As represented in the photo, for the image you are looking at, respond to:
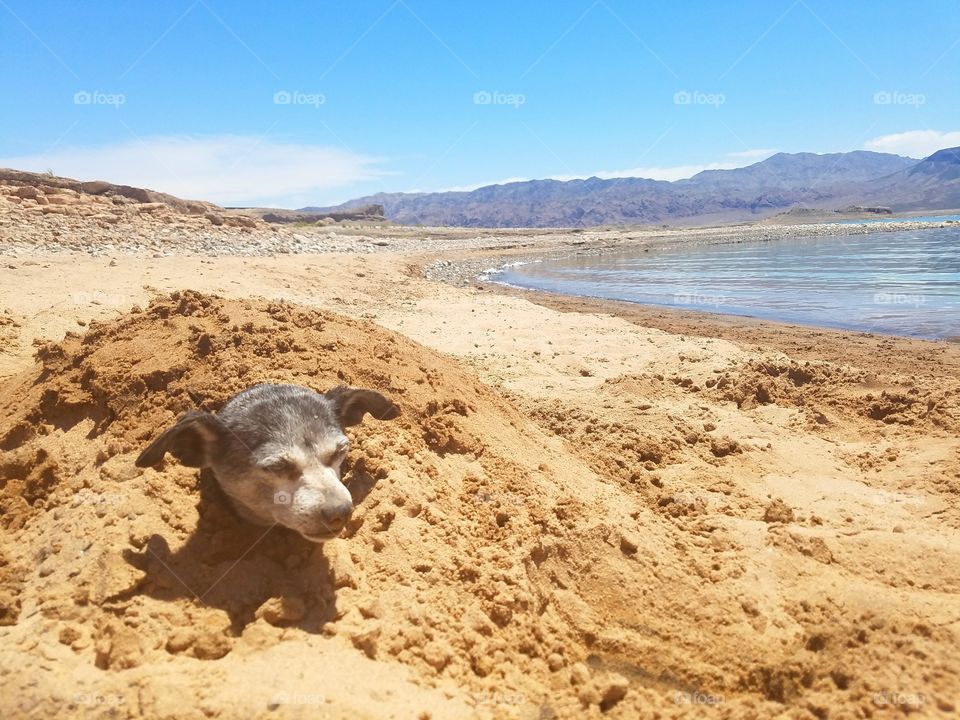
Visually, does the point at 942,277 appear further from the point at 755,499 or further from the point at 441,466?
the point at 441,466

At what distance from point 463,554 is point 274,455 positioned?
1.38 meters

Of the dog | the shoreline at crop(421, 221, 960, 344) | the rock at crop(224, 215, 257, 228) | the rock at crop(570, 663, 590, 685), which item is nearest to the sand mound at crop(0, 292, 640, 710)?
the rock at crop(570, 663, 590, 685)

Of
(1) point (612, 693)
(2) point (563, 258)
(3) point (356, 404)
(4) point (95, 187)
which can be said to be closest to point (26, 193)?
(4) point (95, 187)

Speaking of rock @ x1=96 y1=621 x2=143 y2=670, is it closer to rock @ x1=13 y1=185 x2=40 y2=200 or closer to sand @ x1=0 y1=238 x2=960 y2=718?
sand @ x1=0 y1=238 x2=960 y2=718

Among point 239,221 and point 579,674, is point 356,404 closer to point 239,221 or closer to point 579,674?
point 579,674

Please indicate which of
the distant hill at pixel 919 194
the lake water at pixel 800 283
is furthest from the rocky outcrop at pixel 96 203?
the distant hill at pixel 919 194

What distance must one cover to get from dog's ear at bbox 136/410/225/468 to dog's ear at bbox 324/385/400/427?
2.46 ft

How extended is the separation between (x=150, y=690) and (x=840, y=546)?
14.2ft

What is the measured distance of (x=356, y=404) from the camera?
4086mm

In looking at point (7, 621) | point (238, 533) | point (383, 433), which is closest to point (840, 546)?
point (383, 433)

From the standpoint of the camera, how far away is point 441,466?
4.57 meters

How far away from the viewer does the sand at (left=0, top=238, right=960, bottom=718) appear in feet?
9.21

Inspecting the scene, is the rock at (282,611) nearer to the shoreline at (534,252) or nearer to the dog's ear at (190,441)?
the dog's ear at (190,441)

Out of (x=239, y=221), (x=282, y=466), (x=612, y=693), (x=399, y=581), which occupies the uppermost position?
(x=239, y=221)
